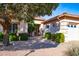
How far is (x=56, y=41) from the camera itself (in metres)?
10.3

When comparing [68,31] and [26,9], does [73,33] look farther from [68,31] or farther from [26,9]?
[26,9]

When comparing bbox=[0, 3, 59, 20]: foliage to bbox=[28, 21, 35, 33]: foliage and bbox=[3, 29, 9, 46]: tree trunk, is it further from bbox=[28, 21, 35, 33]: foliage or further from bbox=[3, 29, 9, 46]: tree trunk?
bbox=[3, 29, 9, 46]: tree trunk

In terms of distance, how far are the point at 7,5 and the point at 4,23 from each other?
68cm

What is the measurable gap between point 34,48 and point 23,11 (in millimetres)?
1254

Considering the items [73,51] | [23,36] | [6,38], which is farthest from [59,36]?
[6,38]

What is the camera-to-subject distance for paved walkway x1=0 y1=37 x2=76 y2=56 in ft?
32.6

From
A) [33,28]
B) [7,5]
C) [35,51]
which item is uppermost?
[7,5]

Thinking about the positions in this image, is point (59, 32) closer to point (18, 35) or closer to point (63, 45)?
point (63, 45)

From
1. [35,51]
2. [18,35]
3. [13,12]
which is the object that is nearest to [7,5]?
[13,12]

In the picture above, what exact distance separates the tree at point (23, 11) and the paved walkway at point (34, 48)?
0.32m

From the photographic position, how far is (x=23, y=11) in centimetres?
1005

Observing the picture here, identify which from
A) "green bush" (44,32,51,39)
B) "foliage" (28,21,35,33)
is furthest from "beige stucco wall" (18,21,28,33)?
"green bush" (44,32,51,39)

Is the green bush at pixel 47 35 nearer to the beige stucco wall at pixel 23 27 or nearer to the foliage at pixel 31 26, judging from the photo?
the foliage at pixel 31 26

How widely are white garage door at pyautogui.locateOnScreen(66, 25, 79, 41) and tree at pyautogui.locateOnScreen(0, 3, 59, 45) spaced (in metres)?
0.87
